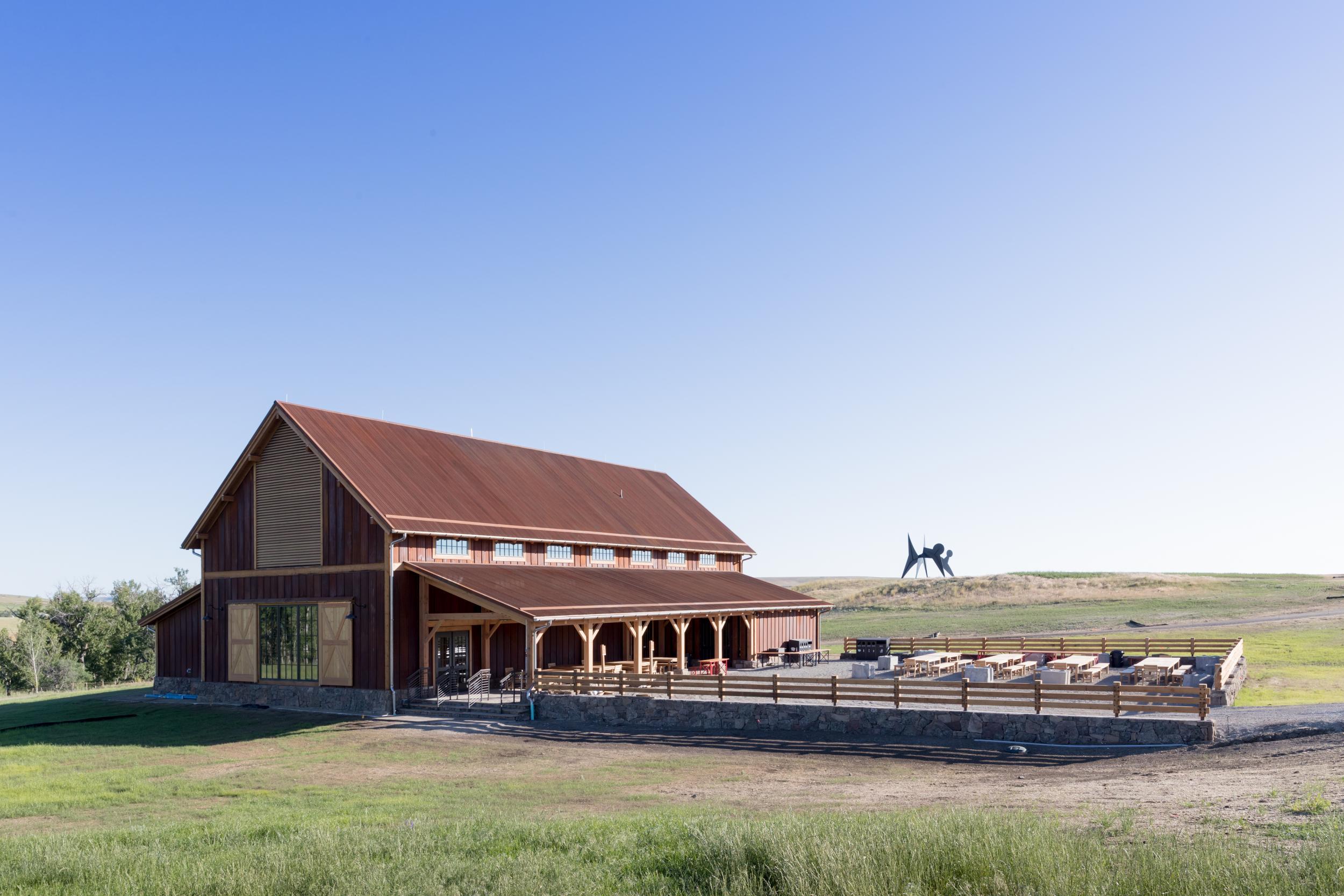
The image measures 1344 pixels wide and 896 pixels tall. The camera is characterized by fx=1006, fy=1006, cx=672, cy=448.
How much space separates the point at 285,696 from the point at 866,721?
17884 millimetres

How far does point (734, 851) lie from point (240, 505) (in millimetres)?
27744

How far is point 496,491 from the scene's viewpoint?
3538cm

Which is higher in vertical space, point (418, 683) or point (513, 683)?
point (418, 683)

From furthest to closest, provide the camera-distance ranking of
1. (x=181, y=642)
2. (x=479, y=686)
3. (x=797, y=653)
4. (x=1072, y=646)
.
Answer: (x=797, y=653)
(x=1072, y=646)
(x=181, y=642)
(x=479, y=686)

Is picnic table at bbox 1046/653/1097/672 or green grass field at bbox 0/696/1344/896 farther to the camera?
picnic table at bbox 1046/653/1097/672

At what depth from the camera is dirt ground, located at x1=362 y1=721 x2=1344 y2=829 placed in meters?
12.0

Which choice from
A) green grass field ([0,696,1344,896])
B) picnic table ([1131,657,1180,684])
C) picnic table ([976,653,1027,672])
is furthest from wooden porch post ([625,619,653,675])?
picnic table ([1131,657,1180,684])

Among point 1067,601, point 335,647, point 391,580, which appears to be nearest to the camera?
point 391,580

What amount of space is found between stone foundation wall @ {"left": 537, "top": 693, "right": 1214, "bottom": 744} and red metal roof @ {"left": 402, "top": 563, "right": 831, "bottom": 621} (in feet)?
9.13

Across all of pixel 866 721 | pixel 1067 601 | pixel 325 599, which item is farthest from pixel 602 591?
pixel 1067 601

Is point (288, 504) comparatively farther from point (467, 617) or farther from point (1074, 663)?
point (1074, 663)

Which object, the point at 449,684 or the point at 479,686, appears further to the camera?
the point at 479,686

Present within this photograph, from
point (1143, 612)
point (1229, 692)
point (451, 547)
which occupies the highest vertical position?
point (451, 547)

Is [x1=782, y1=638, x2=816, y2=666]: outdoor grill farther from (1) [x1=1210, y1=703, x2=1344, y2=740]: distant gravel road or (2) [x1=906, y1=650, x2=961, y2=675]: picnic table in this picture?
(1) [x1=1210, y1=703, x2=1344, y2=740]: distant gravel road
